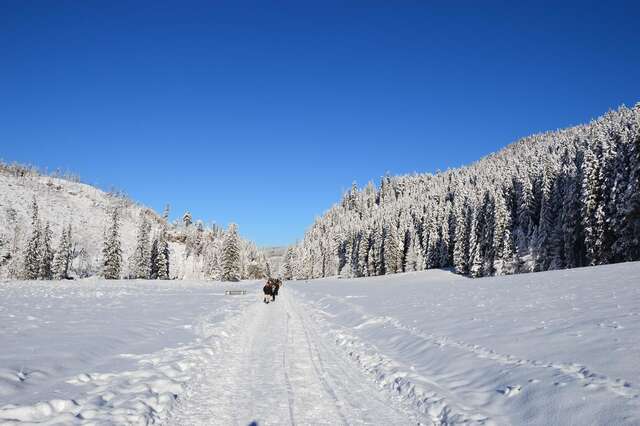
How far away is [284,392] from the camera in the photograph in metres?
7.30

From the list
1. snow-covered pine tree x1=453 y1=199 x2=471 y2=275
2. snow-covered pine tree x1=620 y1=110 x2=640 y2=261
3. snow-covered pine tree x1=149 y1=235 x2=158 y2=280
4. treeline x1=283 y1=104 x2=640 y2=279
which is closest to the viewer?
snow-covered pine tree x1=620 y1=110 x2=640 y2=261

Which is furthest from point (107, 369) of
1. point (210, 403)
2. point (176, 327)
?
point (176, 327)

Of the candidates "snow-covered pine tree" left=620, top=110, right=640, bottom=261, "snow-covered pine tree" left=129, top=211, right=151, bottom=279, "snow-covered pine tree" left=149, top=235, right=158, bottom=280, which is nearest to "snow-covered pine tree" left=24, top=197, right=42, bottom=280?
"snow-covered pine tree" left=129, top=211, right=151, bottom=279

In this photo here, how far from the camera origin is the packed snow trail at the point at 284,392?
6156 millimetres

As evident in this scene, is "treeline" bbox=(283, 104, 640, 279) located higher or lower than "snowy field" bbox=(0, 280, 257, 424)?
higher

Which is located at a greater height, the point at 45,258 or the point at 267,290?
the point at 45,258

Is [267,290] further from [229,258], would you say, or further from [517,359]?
[229,258]

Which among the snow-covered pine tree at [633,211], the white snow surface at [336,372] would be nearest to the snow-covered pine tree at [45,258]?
the white snow surface at [336,372]

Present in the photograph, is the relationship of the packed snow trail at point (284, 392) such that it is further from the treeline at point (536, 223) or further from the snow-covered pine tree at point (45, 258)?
the snow-covered pine tree at point (45, 258)

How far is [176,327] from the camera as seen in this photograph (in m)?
15.4

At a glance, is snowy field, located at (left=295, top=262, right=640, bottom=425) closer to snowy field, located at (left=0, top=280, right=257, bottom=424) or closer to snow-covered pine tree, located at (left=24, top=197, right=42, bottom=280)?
snowy field, located at (left=0, top=280, right=257, bottom=424)

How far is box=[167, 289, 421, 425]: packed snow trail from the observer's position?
6156 mm

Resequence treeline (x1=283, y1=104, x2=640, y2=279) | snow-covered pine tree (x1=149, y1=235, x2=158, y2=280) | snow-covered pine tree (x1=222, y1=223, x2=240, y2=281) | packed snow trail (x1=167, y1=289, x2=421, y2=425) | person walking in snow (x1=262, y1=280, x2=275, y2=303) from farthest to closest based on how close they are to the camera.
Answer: snow-covered pine tree (x1=149, y1=235, x2=158, y2=280) < snow-covered pine tree (x1=222, y1=223, x2=240, y2=281) < treeline (x1=283, y1=104, x2=640, y2=279) < person walking in snow (x1=262, y1=280, x2=275, y2=303) < packed snow trail (x1=167, y1=289, x2=421, y2=425)

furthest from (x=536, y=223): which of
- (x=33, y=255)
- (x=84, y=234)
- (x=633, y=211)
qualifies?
(x=84, y=234)
